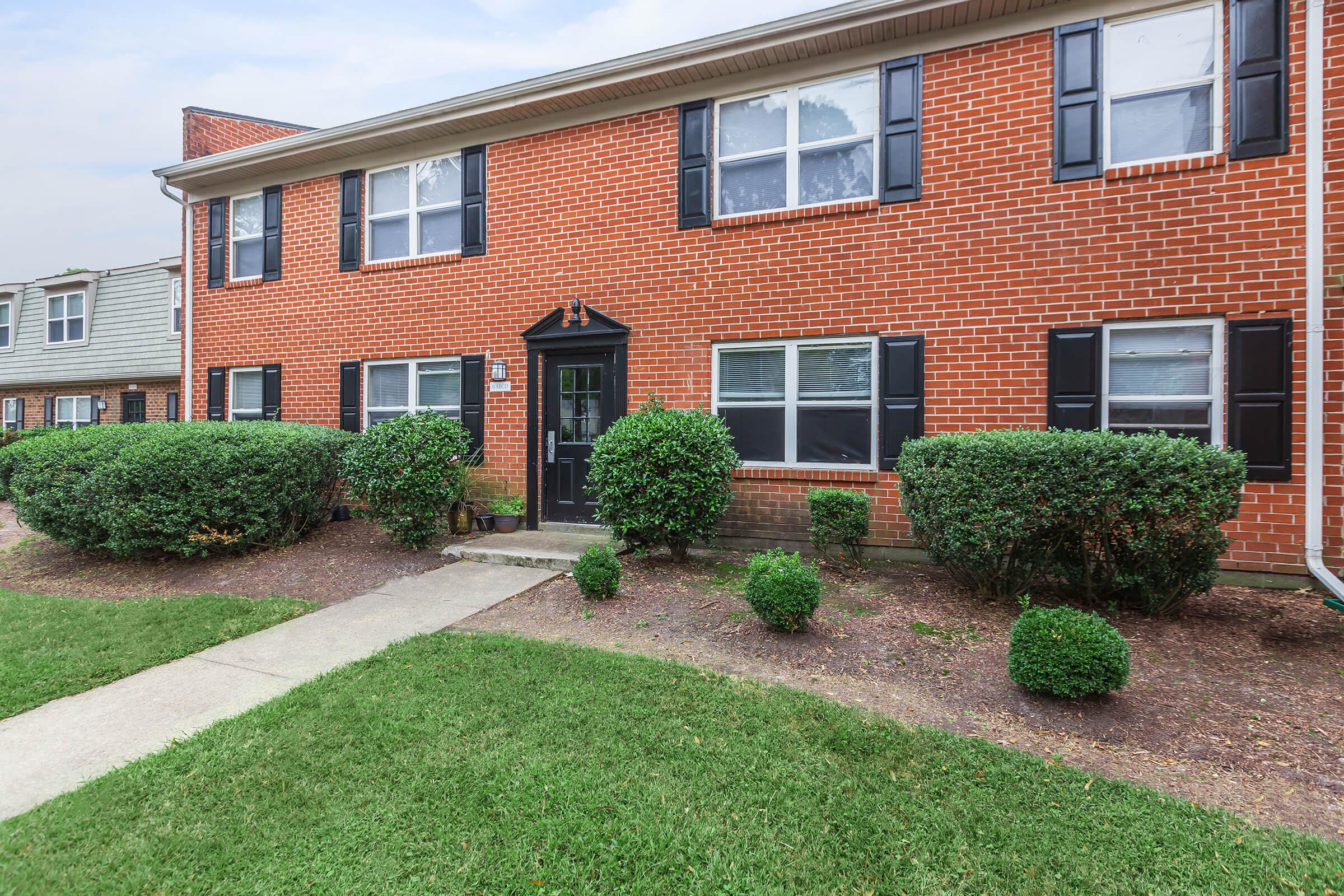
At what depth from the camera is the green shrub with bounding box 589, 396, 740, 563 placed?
19.7 ft

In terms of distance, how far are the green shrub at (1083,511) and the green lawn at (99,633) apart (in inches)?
210

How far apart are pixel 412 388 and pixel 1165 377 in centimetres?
883

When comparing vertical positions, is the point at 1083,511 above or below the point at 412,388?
below

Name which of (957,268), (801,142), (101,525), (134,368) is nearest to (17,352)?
(134,368)

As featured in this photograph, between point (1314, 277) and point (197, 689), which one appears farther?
point (1314, 277)

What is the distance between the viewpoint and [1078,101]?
5848mm

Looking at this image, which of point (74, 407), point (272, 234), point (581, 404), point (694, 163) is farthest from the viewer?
point (74, 407)

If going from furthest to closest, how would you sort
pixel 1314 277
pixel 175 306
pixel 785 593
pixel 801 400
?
pixel 175 306
pixel 801 400
pixel 1314 277
pixel 785 593

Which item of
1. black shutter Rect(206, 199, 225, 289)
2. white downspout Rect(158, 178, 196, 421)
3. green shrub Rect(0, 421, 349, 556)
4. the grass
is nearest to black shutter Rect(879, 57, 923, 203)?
the grass

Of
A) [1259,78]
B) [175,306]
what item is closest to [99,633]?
[1259,78]

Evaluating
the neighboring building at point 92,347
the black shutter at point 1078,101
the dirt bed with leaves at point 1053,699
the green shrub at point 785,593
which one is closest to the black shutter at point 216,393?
the neighboring building at point 92,347

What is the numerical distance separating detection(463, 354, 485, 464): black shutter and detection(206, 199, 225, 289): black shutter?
518 cm

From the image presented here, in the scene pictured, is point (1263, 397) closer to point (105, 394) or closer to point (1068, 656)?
point (1068, 656)

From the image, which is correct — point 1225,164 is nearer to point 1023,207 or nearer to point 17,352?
point 1023,207
